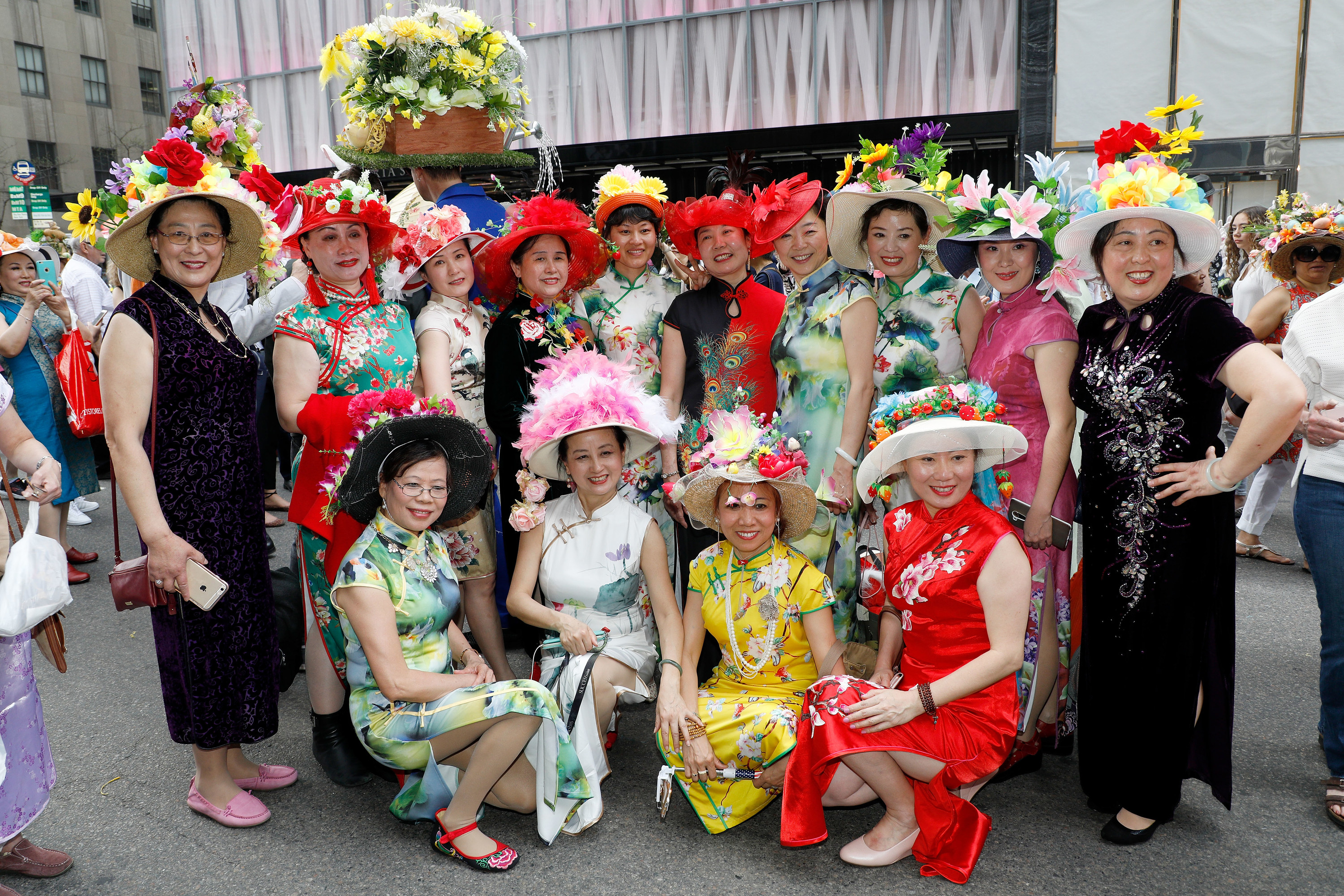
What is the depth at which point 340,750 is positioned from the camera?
315cm

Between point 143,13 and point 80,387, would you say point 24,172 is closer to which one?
point 80,387

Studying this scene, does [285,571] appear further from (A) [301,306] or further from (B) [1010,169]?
(B) [1010,169]

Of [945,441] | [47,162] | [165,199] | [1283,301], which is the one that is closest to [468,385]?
[165,199]

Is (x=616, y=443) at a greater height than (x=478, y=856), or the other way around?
(x=616, y=443)

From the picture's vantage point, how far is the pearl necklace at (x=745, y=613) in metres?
2.99

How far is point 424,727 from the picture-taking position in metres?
2.65

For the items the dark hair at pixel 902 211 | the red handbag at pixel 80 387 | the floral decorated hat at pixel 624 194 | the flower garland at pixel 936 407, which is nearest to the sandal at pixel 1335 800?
the flower garland at pixel 936 407

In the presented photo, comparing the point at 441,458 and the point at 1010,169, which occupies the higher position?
the point at 1010,169

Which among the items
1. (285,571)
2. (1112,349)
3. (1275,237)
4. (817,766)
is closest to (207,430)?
(285,571)

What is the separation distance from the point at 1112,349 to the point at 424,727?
2367mm

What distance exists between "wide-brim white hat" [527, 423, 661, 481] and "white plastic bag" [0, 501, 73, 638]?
1451mm

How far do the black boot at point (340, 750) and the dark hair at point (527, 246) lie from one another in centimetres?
192

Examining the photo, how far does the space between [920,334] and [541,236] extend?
5.23 ft

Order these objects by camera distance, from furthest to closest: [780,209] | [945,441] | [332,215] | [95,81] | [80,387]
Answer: [95,81] < [80,387] < [780,209] < [332,215] < [945,441]
